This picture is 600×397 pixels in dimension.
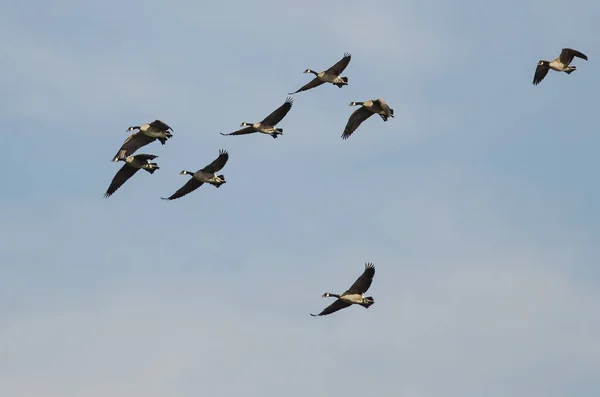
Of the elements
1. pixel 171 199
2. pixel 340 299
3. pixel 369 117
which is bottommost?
pixel 340 299

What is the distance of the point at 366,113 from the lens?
50.0 meters

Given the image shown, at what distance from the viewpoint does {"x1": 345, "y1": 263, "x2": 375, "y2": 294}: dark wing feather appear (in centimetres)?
4412

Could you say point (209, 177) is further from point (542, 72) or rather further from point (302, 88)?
point (542, 72)

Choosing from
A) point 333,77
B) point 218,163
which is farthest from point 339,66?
point 218,163

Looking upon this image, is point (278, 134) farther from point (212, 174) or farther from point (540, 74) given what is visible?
point (540, 74)

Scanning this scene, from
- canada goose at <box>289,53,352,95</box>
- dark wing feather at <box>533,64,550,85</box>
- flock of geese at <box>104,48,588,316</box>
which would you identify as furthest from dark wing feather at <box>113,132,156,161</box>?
dark wing feather at <box>533,64,550,85</box>

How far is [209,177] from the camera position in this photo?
47312mm

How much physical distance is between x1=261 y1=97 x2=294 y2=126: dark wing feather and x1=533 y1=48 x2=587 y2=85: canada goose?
32.8ft

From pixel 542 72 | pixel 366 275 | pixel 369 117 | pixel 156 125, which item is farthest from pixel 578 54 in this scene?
pixel 156 125

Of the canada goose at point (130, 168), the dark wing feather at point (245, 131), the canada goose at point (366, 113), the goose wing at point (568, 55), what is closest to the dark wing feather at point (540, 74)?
the goose wing at point (568, 55)

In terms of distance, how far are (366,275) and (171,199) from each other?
29.2 ft

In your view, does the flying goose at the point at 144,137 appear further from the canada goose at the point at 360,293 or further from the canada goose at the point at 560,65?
the canada goose at the point at 560,65

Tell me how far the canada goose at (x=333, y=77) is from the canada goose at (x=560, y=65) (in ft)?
24.9

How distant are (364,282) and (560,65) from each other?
488 inches
